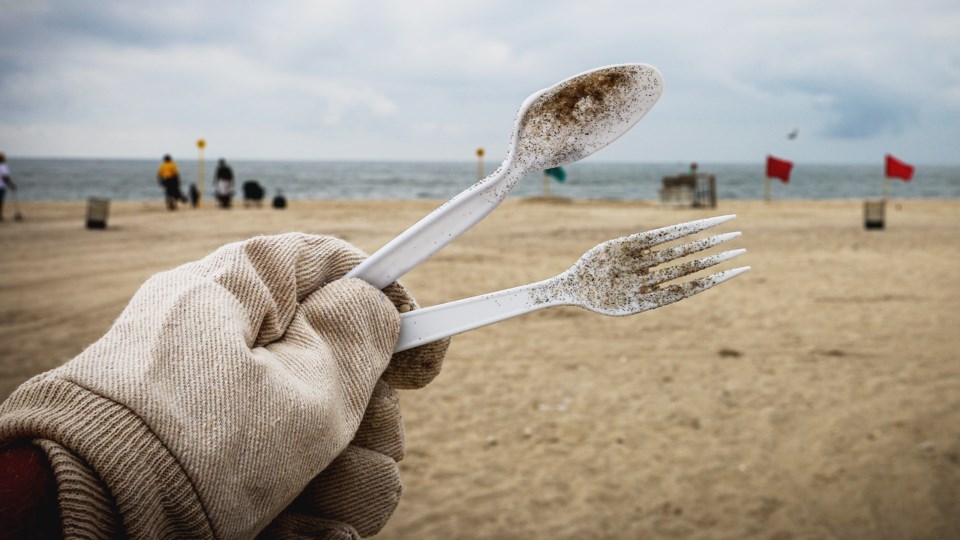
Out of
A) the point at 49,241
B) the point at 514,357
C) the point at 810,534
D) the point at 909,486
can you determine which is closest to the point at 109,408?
the point at 810,534

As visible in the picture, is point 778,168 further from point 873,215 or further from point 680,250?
point 680,250

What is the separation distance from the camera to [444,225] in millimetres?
979

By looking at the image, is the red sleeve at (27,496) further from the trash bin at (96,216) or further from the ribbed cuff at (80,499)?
Answer: the trash bin at (96,216)

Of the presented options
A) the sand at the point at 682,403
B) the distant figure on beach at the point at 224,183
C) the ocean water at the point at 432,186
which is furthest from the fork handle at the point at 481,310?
the distant figure on beach at the point at 224,183

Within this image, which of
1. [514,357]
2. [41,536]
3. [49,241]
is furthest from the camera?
[49,241]

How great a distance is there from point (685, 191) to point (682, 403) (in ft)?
60.3

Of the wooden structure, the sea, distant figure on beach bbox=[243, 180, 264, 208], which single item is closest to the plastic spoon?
the sea

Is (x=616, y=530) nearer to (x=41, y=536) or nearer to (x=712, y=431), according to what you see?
(x=712, y=431)

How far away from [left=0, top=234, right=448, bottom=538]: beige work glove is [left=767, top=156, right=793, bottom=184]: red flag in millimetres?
26018

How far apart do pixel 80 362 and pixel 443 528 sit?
3104 mm

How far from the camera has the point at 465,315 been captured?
96 centimetres

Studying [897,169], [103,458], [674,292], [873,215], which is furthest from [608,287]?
[897,169]

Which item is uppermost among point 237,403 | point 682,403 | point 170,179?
point 170,179

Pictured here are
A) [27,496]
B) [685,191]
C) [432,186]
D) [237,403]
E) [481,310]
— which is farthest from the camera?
[432,186]
